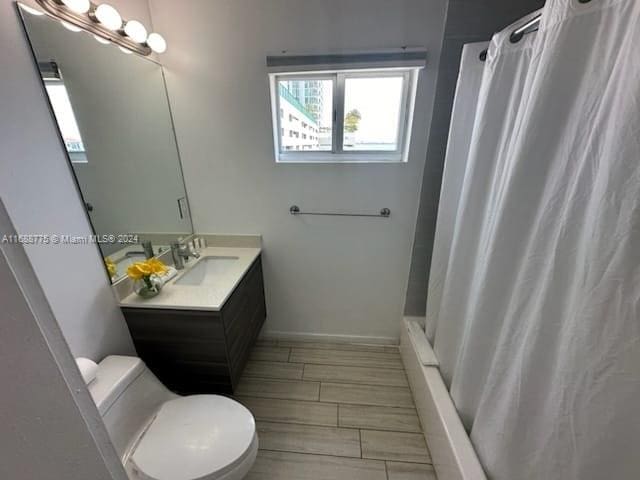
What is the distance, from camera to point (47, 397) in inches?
14.2

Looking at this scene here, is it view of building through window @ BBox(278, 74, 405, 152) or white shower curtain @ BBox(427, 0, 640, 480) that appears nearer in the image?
white shower curtain @ BBox(427, 0, 640, 480)

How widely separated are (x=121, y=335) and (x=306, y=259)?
3.62ft

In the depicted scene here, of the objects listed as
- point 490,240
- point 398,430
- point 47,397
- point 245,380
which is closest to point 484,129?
point 490,240

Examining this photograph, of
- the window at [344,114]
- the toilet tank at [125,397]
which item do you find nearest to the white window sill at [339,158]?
the window at [344,114]

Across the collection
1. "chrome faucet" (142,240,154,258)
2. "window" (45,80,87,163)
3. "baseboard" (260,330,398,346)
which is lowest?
"baseboard" (260,330,398,346)

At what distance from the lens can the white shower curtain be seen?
1.80ft

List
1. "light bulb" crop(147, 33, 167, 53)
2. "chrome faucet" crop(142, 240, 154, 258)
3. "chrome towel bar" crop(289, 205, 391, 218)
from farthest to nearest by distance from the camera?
1. "chrome towel bar" crop(289, 205, 391, 218)
2. "chrome faucet" crop(142, 240, 154, 258)
3. "light bulb" crop(147, 33, 167, 53)

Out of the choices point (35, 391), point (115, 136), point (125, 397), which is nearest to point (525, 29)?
point (35, 391)

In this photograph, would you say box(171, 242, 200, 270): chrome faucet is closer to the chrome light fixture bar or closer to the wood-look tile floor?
the wood-look tile floor

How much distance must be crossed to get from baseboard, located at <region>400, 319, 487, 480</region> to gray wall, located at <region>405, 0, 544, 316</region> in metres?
0.59

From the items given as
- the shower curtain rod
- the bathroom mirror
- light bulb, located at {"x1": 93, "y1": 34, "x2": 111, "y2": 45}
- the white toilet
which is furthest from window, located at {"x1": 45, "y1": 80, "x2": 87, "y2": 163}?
the shower curtain rod

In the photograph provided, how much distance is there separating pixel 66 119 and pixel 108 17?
0.48 metres

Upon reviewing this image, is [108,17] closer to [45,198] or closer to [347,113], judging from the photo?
[45,198]

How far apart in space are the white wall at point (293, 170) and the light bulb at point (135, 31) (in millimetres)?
228
